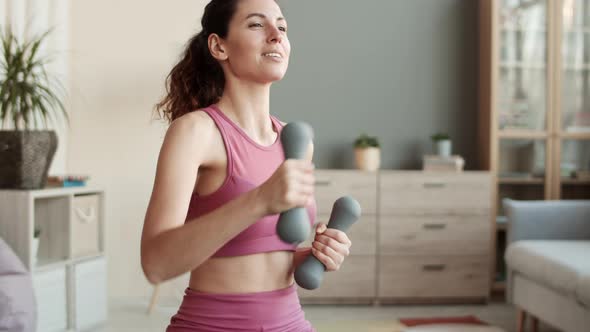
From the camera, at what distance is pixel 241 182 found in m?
0.98

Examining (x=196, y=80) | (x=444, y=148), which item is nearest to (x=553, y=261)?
(x=444, y=148)

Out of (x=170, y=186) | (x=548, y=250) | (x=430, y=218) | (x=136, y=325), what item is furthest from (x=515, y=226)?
(x=170, y=186)

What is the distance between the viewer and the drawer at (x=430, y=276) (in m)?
4.16

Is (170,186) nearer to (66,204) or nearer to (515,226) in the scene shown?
(66,204)

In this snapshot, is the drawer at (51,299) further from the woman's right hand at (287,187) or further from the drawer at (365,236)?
the woman's right hand at (287,187)

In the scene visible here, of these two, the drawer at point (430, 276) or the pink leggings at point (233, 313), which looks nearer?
the pink leggings at point (233, 313)

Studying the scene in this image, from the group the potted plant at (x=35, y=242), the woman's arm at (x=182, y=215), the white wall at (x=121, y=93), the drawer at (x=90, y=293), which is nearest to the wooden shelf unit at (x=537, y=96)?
the white wall at (x=121, y=93)

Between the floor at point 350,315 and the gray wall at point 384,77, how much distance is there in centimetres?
104

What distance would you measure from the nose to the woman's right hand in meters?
0.29

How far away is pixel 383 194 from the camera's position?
416 cm

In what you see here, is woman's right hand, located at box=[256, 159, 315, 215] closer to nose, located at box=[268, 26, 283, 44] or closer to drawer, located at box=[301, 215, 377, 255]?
nose, located at box=[268, 26, 283, 44]

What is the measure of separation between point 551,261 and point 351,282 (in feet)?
4.62

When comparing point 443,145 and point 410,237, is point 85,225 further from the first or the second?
point 443,145

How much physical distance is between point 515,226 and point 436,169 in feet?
2.84
